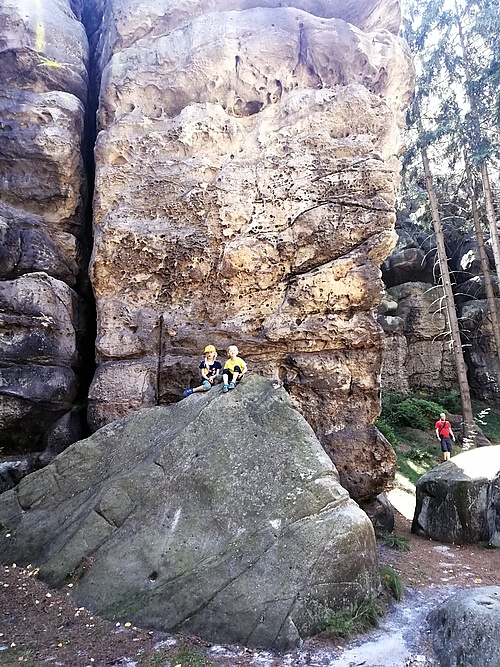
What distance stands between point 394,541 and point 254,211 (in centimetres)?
722

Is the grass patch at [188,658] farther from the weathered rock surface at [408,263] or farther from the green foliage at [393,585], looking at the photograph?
the weathered rock surface at [408,263]

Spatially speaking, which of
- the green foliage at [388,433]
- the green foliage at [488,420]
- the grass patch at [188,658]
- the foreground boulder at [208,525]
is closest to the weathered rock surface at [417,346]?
the green foliage at [488,420]

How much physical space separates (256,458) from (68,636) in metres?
2.83

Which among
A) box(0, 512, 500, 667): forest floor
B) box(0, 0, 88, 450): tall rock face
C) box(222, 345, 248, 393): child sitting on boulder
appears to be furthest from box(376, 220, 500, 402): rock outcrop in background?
box(0, 512, 500, 667): forest floor

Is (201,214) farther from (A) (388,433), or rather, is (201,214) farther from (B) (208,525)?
(A) (388,433)

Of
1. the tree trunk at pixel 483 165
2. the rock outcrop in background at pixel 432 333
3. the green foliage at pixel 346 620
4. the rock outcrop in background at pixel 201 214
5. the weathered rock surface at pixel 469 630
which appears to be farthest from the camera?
the rock outcrop in background at pixel 432 333

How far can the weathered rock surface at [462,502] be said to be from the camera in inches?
335

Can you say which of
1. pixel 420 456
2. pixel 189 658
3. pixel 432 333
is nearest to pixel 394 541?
pixel 189 658

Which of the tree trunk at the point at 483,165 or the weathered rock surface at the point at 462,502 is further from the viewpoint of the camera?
the tree trunk at the point at 483,165

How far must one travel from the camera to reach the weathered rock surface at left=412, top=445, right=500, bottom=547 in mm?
8500

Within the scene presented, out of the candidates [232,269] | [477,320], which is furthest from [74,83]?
[477,320]

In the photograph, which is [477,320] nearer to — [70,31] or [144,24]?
[144,24]

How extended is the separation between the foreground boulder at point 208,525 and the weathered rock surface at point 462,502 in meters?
4.00

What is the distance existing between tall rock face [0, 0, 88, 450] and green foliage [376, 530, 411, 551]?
6533 mm
